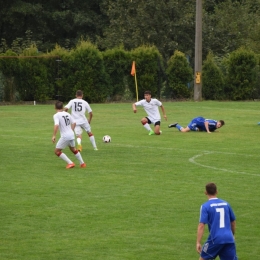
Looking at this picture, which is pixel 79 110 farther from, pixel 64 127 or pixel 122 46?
pixel 122 46

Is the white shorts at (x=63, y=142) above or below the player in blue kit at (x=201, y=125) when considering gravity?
above

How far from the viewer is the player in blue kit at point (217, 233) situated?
911 centimetres

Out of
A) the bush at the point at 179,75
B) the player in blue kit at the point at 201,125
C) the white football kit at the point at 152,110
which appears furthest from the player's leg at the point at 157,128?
the bush at the point at 179,75

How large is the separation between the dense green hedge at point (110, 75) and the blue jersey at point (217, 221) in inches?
1471

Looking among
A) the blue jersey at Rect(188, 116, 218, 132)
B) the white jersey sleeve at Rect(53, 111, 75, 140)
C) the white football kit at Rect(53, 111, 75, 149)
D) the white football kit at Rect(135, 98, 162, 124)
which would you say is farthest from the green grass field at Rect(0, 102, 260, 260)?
the white jersey sleeve at Rect(53, 111, 75, 140)

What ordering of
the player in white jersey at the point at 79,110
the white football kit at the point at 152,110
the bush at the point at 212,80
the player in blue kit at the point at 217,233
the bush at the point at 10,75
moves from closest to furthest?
1. the player in blue kit at the point at 217,233
2. the player in white jersey at the point at 79,110
3. the white football kit at the point at 152,110
4. the bush at the point at 10,75
5. the bush at the point at 212,80

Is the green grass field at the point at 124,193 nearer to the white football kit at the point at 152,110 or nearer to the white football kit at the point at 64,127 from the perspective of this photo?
the white football kit at the point at 152,110

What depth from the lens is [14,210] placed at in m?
14.5

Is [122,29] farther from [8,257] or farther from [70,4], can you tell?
[8,257]

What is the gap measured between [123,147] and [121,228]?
447 inches

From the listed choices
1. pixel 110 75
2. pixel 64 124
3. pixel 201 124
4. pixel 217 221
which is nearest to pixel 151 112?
pixel 201 124

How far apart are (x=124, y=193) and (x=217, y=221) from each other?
7178 mm

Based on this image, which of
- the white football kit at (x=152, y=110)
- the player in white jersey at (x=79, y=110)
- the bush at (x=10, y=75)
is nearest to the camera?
the player in white jersey at (x=79, y=110)

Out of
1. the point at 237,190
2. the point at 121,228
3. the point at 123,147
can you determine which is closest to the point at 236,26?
the point at 123,147
